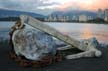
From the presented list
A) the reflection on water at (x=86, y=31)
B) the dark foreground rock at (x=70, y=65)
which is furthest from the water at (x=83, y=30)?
the dark foreground rock at (x=70, y=65)

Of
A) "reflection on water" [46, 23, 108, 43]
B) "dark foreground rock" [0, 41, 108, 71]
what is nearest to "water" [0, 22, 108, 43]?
"reflection on water" [46, 23, 108, 43]

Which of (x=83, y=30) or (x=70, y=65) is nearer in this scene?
(x=70, y=65)

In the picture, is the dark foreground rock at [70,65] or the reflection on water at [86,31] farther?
Answer: the reflection on water at [86,31]

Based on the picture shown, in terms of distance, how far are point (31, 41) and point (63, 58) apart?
88 centimetres

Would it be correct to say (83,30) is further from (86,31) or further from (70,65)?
(70,65)

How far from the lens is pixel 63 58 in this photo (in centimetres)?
618


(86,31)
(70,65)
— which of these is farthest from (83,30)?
(70,65)

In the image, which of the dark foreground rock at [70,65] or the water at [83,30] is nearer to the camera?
the dark foreground rock at [70,65]

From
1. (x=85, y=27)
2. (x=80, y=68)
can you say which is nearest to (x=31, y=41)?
(x=80, y=68)

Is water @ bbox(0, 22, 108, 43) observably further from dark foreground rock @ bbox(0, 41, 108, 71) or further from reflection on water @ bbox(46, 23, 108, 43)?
dark foreground rock @ bbox(0, 41, 108, 71)

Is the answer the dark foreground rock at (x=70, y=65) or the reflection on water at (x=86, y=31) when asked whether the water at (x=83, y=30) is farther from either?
the dark foreground rock at (x=70, y=65)

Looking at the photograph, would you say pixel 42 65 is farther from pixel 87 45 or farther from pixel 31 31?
pixel 87 45

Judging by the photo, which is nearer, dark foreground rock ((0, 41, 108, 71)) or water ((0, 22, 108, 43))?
dark foreground rock ((0, 41, 108, 71))

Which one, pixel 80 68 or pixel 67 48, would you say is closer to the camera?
pixel 80 68
